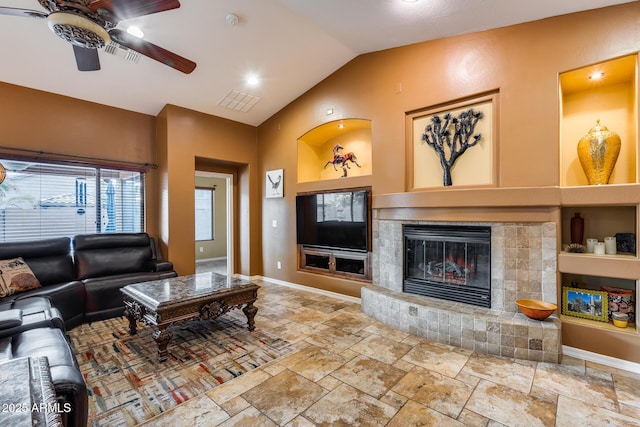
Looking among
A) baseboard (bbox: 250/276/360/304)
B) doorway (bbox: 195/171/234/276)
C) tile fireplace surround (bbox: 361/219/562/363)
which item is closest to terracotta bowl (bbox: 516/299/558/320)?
tile fireplace surround (bbox: 361/219/562/363)

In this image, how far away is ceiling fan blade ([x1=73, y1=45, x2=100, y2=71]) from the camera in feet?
8.13

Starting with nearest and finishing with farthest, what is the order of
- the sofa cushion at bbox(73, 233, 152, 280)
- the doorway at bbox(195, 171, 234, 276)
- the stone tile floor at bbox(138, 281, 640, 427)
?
1. the stone tile floor at bbox(138, 281, 640, 427)
2. the sofa cushion at bbox(73, 233, 152, 280)
3. the doorway at bbox(195, 171, 234, 276)

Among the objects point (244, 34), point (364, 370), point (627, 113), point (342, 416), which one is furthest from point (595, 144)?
point (244, 34)

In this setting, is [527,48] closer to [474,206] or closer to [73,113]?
[474,206]

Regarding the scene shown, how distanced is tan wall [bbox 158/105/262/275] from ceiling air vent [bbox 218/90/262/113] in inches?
17.3

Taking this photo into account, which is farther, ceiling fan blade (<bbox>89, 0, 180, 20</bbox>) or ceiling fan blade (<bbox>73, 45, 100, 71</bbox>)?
ceiling fan blade (<bbox>73, 45, 100, 71</bbox>)

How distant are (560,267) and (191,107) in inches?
208

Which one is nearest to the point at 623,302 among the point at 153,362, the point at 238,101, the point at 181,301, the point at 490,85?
the point at 490,85

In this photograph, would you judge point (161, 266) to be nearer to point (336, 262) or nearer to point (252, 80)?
point (336, 262)

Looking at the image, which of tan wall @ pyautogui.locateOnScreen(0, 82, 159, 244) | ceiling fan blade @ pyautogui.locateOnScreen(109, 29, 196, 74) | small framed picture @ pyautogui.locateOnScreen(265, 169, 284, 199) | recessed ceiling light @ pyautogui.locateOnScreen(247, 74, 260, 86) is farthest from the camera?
small framed picture @ pyautogui.locateOnScreen(265, 169, 284, 199)

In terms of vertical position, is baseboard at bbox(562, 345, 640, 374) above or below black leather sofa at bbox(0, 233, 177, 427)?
below

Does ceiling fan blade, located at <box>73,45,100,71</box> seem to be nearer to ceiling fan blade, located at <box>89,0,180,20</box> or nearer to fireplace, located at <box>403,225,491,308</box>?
ceiling fan blade, located at <box>89,0,180,20</box>

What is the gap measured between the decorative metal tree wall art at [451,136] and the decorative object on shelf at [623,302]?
174 cm

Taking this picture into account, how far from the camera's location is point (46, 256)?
3.59m
